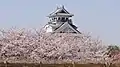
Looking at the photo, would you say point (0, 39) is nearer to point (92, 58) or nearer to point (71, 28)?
point (92, 58)

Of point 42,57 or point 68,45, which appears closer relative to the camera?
point 42,57

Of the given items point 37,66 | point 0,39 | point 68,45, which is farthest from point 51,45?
Answer: point 37,66

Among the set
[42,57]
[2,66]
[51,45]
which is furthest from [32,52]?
[2,66]

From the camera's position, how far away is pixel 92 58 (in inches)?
902

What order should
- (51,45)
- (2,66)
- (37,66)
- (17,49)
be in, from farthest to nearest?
(51,45) → (17,49) → (37,66) → (2,66)

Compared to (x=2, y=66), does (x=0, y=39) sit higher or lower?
higher

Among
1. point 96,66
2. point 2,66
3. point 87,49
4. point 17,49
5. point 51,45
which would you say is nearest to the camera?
point 2,66

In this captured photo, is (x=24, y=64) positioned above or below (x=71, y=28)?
below

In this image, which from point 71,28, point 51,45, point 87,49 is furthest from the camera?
point 71,28

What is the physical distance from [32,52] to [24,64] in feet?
15.2

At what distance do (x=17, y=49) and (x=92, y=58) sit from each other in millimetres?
4879

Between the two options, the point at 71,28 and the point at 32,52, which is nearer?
the point at 32,52

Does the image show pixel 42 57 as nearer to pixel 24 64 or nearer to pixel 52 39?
pixel 52 39

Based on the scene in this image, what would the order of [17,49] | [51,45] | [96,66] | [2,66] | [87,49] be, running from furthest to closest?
[87,49]
[51,45]
[17,49]
[96,66]
[2,66]
